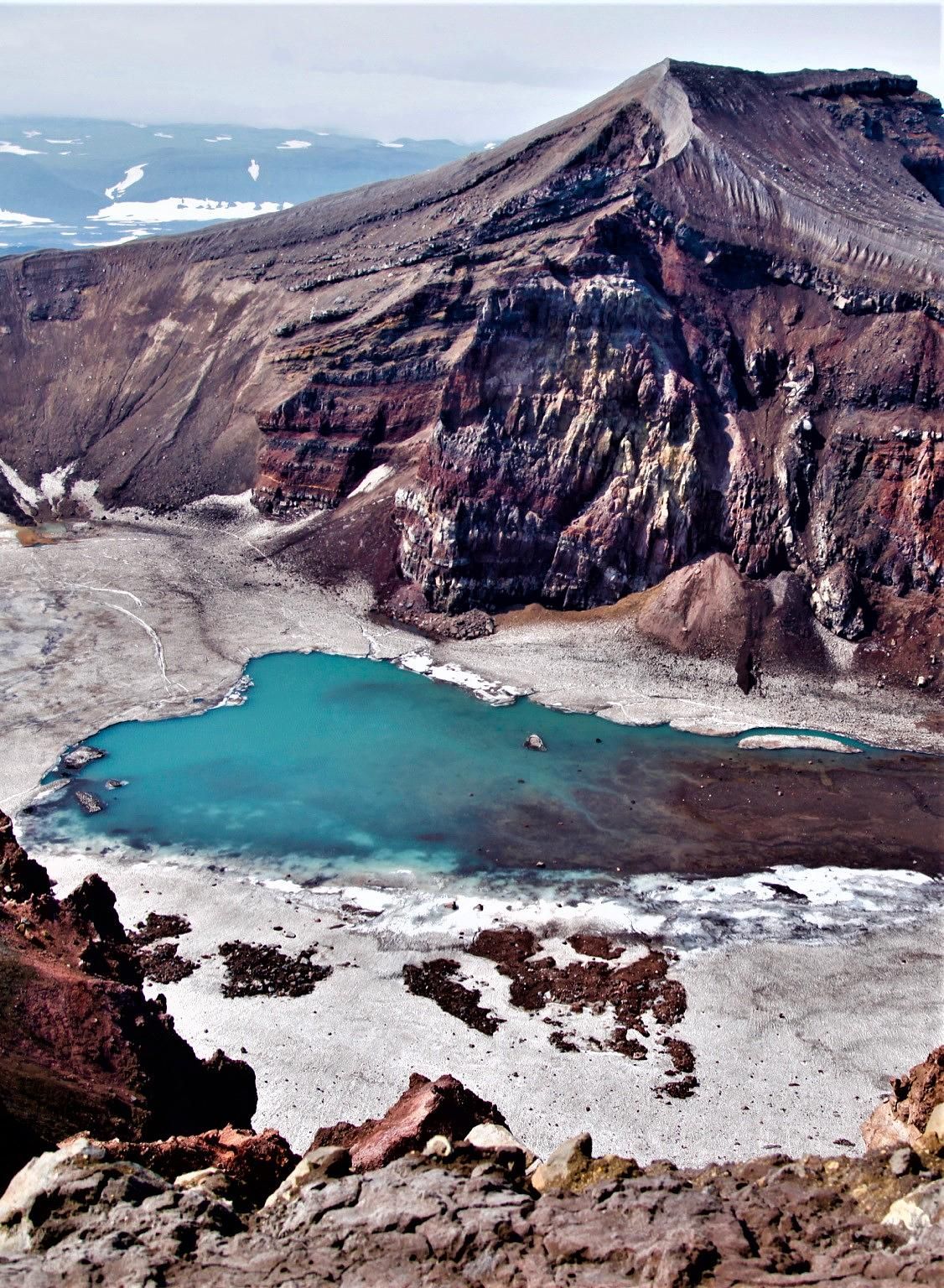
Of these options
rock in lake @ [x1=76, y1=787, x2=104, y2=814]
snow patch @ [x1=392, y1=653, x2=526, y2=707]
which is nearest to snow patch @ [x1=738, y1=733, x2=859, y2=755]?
snow patch @ [x1=392, y1=653, x2=526, y2=707]

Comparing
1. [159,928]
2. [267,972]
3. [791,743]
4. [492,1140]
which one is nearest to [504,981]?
[267,972]

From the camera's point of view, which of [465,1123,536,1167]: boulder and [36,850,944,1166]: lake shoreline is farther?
[36,850,944,1166]: lake shoreline

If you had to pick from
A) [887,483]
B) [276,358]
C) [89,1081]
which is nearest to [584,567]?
[887,483]

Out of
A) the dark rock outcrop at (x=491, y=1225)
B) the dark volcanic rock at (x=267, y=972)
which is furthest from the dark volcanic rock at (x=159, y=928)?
the dark rock outcrop at (x=491, y=1225)

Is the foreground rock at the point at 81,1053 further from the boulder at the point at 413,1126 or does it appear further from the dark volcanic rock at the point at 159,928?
the dark volcanic rock at the point at 159,928

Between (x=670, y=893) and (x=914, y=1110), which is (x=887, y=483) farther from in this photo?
(x=914, y=1110)

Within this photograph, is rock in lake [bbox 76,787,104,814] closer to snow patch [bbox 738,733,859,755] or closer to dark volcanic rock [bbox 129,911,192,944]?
dark volcanic rock [bbox 129,911,192,944]

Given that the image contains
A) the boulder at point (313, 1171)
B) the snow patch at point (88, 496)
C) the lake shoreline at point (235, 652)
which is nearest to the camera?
the boulder at point (313, 1171)
